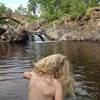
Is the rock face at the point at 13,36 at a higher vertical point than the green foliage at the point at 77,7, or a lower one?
lower

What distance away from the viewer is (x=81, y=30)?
68000 millimetres

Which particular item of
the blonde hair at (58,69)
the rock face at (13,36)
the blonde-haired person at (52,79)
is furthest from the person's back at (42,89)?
the rock face at (13,36)

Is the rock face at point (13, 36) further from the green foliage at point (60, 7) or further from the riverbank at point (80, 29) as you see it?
the green foliage at point (60, 7)

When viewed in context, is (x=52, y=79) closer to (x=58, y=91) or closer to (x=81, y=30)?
(x=58, y=91)

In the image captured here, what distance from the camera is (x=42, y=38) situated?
2562 inches

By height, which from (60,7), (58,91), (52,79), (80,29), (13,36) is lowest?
(13,36)

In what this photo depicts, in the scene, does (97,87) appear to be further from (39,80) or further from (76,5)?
(76,5)

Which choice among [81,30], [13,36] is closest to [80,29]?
[81,30]

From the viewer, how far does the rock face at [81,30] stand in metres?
64.4

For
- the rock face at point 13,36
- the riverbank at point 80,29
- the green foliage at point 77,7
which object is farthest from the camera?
the green foliage at point 77,7

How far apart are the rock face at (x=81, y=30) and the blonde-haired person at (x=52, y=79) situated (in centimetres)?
5574

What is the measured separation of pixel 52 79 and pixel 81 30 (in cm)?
6237

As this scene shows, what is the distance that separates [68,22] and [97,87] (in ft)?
195

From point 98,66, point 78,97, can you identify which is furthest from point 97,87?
point 98,66
